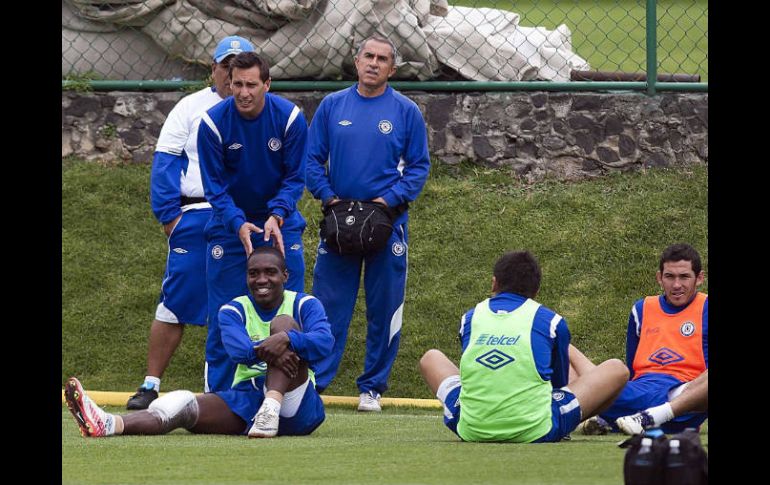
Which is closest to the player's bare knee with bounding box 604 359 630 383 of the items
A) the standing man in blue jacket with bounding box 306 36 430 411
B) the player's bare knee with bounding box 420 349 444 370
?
the player's bare knee with bounding box 420 349 444 370

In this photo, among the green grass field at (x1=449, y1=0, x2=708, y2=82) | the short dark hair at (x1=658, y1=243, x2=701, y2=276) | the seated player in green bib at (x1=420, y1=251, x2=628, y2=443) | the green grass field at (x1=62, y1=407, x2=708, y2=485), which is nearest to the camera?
the green grass field at (x1=62, y1=407, x2=708, y2=485)

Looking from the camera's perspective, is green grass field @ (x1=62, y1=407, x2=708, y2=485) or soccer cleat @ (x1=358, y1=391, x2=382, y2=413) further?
soccer cleat @ (x1=358, y1=391, x2=382, y2=413)

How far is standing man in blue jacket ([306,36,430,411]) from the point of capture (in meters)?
8.01

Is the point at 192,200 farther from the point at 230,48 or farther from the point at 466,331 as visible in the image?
the point at 466,331

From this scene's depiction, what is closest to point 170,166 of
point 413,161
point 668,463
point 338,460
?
point 413,161

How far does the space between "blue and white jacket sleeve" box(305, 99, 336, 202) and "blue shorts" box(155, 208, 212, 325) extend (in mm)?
622

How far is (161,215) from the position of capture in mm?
8000

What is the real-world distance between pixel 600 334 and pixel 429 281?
1269 millimetres

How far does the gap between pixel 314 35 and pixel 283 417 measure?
176 inches

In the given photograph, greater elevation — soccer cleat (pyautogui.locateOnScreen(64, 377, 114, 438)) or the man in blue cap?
the man in blue cap

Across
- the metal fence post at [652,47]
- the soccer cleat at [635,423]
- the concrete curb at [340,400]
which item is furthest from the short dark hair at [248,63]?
the metal fence post at [652,47]

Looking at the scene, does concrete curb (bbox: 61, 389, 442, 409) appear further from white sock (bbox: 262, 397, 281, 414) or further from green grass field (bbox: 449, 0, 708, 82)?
green grass field (bbox: 449, 0, 708, 82)
